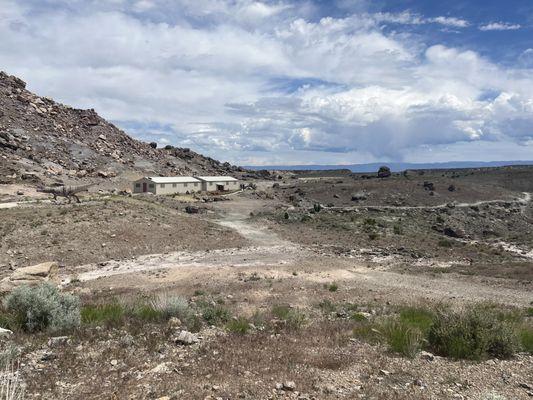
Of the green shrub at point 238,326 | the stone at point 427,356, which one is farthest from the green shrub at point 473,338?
the green shrub at point 238,326

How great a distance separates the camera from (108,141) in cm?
9594

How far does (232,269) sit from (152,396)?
1841 centimetres

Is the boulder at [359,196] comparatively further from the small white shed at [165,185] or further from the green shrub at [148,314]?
the green shrub at [148,314]

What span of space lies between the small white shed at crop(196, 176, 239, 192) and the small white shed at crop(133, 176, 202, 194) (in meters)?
2.20

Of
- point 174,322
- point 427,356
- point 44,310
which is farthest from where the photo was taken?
point 174,322

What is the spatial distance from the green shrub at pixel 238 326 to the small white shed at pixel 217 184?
66957 mm

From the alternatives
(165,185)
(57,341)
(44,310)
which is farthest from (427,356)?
(165,185)

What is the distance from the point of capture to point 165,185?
6888 centimetres

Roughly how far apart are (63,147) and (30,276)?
68386 millimetres

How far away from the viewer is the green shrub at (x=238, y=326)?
35.3ft

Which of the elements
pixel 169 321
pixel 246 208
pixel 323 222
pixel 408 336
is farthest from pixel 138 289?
pixel 246 208

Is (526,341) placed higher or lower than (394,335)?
lower

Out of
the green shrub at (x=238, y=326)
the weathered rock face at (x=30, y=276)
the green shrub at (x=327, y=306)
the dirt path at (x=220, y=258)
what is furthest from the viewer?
the dirt path at (x=220, y=258)

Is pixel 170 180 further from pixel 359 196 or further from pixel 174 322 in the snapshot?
pixel 174 322
